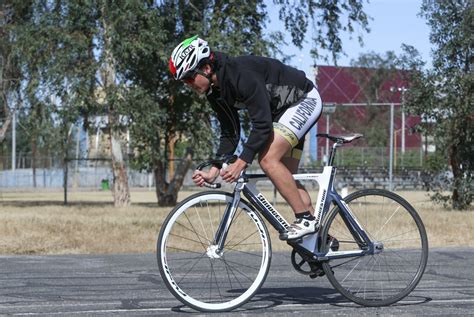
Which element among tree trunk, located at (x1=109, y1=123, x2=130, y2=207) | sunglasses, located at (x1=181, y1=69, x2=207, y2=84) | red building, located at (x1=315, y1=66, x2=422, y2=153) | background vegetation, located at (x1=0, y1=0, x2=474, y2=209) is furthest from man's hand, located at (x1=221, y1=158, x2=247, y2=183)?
red building, located at (x1=315, y1=66, x2=422, y2=153)

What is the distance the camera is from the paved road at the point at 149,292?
6141mm

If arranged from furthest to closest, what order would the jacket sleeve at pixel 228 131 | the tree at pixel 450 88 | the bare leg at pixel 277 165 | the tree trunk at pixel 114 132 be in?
the tree trunk at pixel 114 132, the tree at pixel 450 88, the jacket sleeve at pixel 228 131, the bare leg at pixel 277 165

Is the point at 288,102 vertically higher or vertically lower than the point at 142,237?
higher

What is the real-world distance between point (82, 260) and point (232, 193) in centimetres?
496

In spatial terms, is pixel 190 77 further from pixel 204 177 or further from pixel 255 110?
pixel 204 177

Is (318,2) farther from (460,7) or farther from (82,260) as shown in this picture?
(82,260)

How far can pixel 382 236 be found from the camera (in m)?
6.57

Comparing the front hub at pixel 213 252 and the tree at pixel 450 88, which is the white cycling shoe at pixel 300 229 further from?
the tree at pixel 450 88

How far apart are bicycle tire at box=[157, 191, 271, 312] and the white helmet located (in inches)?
30.8

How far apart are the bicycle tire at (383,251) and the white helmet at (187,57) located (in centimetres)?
137

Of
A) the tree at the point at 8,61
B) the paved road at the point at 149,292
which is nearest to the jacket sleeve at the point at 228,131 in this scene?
the paved road at the point at 149,292

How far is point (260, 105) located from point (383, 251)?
4.92ft

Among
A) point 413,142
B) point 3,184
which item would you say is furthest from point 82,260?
point 413,142

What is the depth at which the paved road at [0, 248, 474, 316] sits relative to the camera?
6.14 meters
